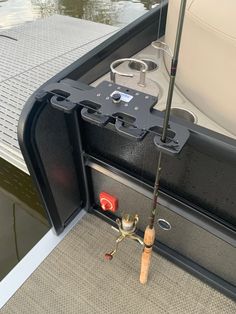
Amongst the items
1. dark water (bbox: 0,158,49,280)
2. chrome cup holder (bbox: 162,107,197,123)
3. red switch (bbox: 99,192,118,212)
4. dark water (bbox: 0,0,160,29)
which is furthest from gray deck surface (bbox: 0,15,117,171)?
chrome cup holder (bbox: 162,107,197,123)

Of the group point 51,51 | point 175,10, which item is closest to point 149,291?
point 175,10

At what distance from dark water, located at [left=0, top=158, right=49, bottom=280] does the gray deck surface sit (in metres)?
0.25

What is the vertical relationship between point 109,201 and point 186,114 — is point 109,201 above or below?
below

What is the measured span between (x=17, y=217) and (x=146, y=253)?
1.18 metres

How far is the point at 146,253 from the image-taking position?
111 centimetres

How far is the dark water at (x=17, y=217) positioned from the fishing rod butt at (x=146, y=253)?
89cm

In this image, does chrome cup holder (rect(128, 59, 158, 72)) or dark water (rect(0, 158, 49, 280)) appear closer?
chrome cup holder (rect(128, 59, 158, 72))

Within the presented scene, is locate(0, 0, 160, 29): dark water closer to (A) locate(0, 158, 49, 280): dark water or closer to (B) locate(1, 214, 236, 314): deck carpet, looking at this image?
(A) locate(0, 158, 49, 280): dark water

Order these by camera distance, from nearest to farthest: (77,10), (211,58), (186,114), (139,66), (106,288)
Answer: (211,58) < (186,114) < (106,288) < (139,66) < (77,10)

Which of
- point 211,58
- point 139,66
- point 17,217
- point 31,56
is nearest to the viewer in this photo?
point 211,58

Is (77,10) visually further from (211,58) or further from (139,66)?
(211,58)

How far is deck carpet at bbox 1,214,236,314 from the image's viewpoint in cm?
118

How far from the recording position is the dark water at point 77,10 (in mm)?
4289

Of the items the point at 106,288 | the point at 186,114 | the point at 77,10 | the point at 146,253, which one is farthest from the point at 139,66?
the point at 77,10
